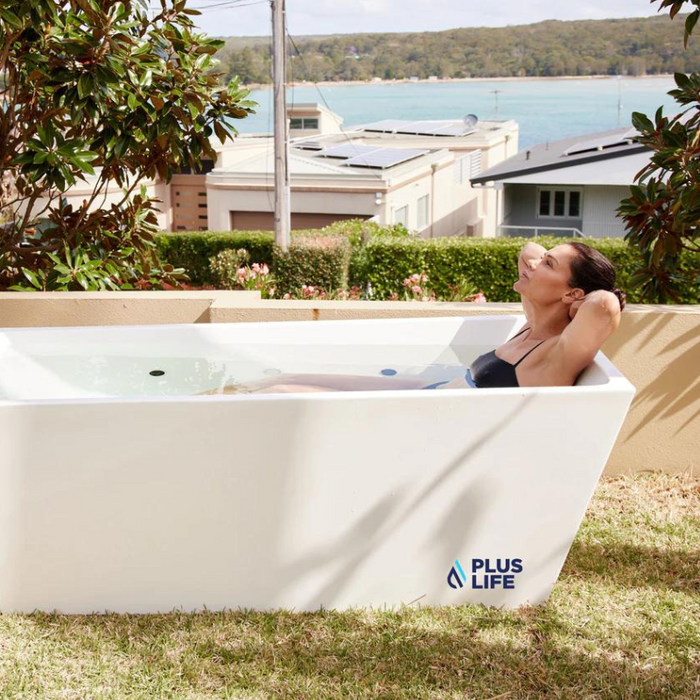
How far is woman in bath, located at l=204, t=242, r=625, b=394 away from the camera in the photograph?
2.55 meters

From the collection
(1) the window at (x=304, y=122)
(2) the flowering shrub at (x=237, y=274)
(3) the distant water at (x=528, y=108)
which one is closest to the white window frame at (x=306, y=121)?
(1) the window at (x=304, y=122)

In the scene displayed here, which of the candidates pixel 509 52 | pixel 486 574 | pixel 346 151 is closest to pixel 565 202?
pixel 346 151

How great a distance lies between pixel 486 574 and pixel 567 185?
67.2ft

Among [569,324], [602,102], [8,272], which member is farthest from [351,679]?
[602,102]

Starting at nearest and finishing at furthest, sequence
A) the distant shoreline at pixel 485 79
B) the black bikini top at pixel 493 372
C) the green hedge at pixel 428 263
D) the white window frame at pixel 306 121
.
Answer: the black bikini top at pixel 493 372 → the green hedge at pixel 428 263 → the white window frame at pixel 306 121 → the distant shoreline at pixel 485 79

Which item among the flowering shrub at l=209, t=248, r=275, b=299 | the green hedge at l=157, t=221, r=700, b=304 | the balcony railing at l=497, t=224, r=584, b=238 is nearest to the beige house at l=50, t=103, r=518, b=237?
the balcony railing at l=497, t=224, r=584, b=238

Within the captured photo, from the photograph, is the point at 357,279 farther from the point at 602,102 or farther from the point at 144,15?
the point at 602,102

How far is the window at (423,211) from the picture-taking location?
22872 millimetres

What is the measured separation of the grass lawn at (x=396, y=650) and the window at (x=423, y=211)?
20.6m

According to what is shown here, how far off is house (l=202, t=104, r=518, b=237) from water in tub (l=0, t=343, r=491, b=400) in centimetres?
1429

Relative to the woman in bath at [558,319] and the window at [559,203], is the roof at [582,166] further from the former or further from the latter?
the woman in bath at [558,319]

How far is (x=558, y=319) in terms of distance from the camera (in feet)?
9.00

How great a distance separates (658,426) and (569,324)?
3.48 feet

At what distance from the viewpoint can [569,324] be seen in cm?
264
